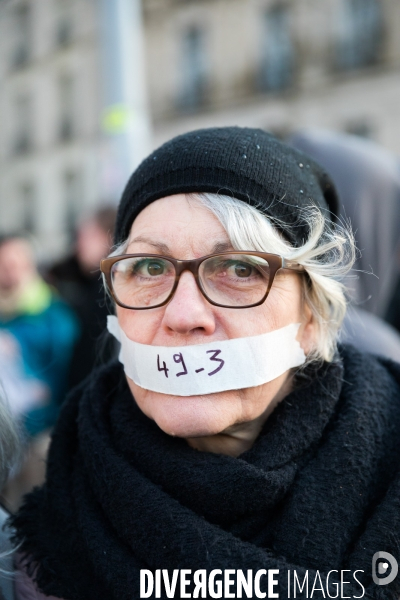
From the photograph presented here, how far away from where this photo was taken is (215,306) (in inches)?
59.9

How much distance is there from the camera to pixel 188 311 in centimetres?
148

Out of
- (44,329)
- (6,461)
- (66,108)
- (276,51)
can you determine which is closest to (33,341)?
(44,329)

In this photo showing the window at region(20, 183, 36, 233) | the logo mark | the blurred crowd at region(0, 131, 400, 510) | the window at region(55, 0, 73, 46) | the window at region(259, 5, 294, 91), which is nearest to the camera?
the logo mark

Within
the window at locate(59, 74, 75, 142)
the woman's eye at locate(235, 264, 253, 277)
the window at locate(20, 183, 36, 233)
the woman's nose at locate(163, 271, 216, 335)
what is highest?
the woman's eye at locate(235, 264, 253, 277)

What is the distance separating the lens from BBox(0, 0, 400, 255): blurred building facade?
17.1 m

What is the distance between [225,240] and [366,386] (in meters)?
0.59

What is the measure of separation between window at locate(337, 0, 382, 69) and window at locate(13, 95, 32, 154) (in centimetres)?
1149

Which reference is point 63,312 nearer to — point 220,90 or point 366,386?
point 366,386

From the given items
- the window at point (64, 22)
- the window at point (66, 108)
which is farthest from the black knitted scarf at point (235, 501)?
the window at point (64, 22)

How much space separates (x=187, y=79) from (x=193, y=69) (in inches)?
14.4

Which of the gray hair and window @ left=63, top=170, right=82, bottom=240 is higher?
the gray hair

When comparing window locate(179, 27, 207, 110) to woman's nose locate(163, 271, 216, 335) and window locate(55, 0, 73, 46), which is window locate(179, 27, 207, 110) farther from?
woman's nose locate(163, 271, 216, 335)

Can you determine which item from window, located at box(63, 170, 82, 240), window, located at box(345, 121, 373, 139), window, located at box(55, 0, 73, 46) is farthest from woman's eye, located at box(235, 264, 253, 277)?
window, located at box(55, 0, 73, 46)

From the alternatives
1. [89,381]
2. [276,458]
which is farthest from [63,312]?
[276,458]
